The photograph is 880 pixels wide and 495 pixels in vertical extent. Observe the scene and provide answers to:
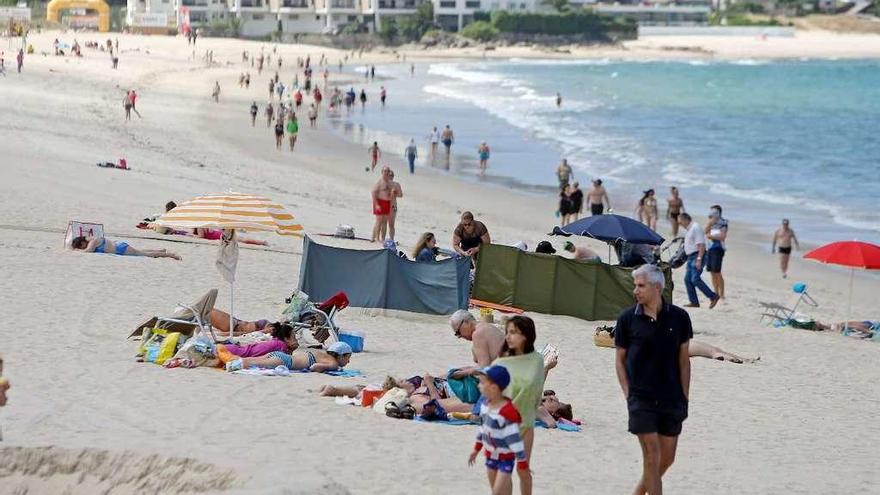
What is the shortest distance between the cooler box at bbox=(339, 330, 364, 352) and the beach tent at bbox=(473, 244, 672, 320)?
2.93 m

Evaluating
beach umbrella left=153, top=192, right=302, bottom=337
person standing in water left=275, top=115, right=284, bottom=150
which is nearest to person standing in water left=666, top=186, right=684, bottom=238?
beach umbrella left=153, top=192, right=302, bottom=337

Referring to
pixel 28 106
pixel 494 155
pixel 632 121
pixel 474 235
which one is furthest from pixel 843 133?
pixel 474 235

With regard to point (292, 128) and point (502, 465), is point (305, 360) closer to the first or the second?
point (502, 465)

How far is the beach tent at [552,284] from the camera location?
15.9 m

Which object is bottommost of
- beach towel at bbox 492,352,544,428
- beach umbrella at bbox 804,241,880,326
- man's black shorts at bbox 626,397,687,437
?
beach umbrella at bbox 804,241,880,326

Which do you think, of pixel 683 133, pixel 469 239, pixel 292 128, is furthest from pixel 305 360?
pixel 683 133

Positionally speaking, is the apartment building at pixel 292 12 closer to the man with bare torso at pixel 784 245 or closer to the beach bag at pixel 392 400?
the man with bare torso at pixel 784 245

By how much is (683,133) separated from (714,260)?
3598 cm

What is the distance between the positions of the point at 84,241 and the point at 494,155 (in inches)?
929

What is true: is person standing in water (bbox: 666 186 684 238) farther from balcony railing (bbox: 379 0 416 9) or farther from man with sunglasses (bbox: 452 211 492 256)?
balcony railing (bbox: 379 0 416 9)

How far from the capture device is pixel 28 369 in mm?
11578

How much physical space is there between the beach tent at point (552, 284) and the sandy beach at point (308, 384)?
30 centimetres

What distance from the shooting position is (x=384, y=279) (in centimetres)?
1538

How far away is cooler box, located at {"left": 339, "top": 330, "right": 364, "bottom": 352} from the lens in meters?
13.3
